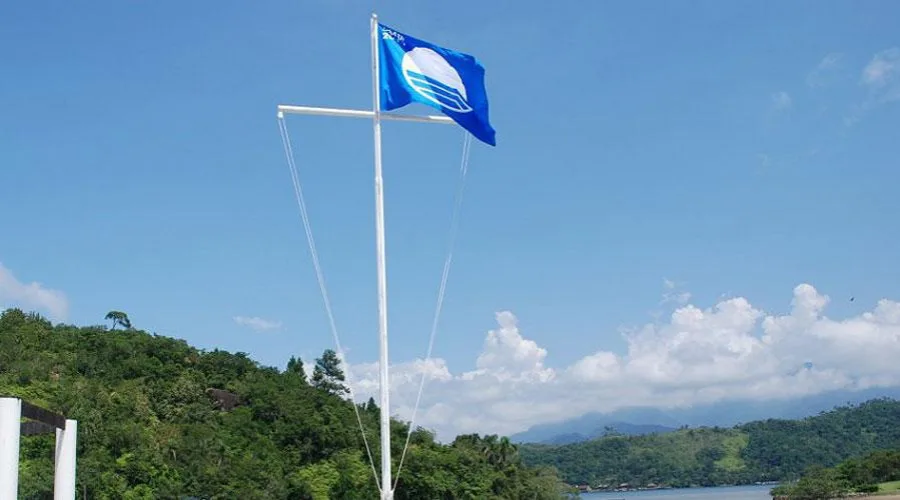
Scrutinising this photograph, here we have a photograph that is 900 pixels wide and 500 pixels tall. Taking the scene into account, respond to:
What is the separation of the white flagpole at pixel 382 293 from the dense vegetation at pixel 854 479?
103 metres

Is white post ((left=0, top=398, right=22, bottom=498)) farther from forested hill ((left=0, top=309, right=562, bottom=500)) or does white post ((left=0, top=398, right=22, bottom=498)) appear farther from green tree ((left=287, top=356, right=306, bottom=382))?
green tree ((left=287, top=356, right=306, bottom=382))

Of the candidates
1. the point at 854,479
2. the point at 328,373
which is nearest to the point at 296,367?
the point at 328,373

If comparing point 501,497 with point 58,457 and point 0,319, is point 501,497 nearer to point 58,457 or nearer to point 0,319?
point 0,319

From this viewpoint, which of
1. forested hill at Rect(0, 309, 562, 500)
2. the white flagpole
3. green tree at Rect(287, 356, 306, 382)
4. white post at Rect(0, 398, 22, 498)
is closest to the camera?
white post at Rect(0, 398, 22, 498)

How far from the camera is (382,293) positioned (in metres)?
15.0

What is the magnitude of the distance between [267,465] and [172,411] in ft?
29.5

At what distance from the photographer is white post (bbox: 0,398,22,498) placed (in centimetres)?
1216

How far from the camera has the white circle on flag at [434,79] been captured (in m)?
16.1

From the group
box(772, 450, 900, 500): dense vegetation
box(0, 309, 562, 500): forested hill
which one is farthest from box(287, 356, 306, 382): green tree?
box(772, 450, 900, 500): dense vegetation

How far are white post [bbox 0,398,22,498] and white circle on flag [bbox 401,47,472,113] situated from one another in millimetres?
7544

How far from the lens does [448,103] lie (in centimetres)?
1634

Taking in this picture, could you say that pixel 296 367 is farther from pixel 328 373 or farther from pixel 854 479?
pixel 854 479

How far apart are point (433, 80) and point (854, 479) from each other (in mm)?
108134

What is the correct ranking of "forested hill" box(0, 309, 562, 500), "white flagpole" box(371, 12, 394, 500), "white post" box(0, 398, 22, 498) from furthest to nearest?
1. "forested hill" box(0, 309, 562, 500)
2. "white flagpole" box(371, 12, 394, 500)
3. "white post" box(0, 398, 22, 498)
